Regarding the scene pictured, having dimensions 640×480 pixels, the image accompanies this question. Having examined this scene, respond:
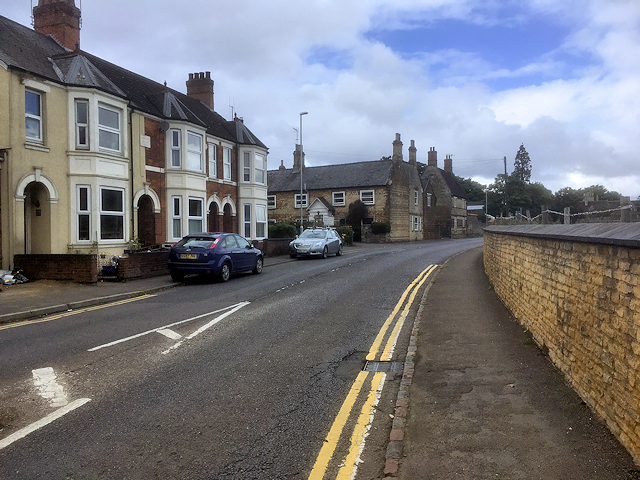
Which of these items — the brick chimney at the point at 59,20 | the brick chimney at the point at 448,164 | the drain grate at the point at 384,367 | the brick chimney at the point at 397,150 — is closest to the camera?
the drain grate at the point at 384,367

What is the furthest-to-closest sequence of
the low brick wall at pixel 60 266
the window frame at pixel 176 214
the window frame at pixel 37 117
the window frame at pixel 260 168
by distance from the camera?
the window frame at pixel 260 168, the window frame at pixel 176 214, the window frame at pixel 37 117, the low brick wall at pixel 60 266

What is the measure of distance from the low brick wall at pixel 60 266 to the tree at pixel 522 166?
10385cm

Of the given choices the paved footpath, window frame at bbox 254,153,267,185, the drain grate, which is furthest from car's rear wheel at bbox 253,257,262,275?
the drain grate

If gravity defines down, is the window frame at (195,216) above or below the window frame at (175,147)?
below

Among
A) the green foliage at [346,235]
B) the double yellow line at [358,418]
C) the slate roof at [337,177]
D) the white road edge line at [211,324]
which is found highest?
the slate roof at [337,177]

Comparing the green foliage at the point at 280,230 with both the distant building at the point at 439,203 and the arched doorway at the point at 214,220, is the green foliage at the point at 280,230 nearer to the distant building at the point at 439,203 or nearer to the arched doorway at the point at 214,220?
the arched doorway at the point at 214,220

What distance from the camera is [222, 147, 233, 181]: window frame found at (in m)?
25.9

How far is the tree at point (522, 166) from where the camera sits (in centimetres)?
10638

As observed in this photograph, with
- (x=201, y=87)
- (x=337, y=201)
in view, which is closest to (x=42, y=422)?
(x=201, y=87)

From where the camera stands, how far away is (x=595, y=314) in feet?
15.5

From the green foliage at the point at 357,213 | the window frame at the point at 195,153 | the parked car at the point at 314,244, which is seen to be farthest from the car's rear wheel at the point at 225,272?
the green foliage at the point at 357,213

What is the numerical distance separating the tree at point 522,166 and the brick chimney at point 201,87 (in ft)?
294

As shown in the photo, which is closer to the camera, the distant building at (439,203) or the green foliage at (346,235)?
the green foliage at (346,235)

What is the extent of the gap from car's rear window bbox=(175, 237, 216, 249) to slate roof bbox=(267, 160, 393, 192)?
34.1 meters
